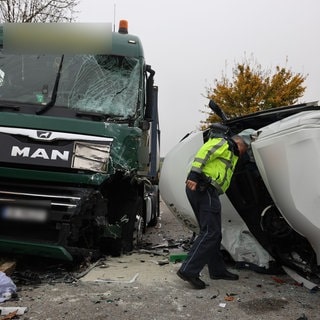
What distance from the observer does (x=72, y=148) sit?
4691 millimetres

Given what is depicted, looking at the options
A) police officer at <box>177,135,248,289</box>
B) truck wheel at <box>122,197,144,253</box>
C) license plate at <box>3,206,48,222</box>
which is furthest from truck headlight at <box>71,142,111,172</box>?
truck wheel at <box>122,197,144,253</box>

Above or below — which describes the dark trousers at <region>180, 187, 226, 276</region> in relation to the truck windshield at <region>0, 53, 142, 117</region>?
below

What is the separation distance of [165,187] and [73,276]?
5.10 feet

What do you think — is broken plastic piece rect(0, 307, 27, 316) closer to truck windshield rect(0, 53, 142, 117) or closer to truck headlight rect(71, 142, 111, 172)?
truck headlight rect(71, 142, 111, 172)

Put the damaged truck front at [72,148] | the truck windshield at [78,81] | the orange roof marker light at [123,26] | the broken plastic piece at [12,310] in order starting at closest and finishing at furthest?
the broken plastic piece at [12,310] → the damaged truck front at [72,148] → the truck windshield at [78,81] → the orange roof marker light at [123,26]

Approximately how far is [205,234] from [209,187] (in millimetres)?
460

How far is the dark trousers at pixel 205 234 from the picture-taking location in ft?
14.9

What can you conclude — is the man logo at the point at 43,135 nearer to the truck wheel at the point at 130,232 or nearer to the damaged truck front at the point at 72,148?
the damaged truck front at the point at 72,148

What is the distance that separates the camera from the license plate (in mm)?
4578

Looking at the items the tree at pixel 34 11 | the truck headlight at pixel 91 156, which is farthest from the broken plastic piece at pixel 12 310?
the tree at pixel 34 11

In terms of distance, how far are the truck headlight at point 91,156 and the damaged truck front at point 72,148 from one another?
10 mm

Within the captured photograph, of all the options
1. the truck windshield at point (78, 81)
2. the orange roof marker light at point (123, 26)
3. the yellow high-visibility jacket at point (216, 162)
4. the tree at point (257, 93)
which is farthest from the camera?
the tree at point (257, 93)

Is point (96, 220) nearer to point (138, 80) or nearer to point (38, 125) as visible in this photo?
point (38, 125)

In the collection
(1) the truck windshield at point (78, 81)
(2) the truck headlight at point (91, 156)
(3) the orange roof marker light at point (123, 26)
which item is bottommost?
(2) the truck headlight at point (91, 156)
